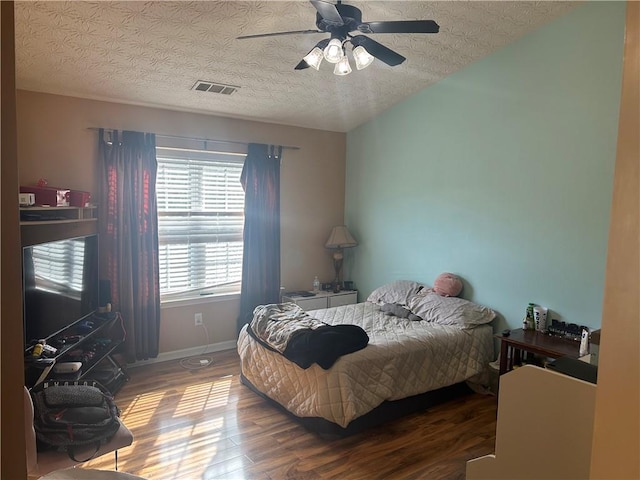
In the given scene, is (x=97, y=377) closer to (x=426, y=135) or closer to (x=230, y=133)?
(x=230, y=133)

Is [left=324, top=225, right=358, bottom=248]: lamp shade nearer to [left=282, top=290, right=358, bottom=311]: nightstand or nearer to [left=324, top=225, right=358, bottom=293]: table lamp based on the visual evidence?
[left=324, top=225, right=358, bottom=293]: table lamp

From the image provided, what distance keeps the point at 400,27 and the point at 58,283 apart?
2782 mm

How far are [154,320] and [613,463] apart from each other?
4.00 meters

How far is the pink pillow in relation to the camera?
150 inches

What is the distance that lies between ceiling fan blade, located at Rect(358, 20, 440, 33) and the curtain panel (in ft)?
8.13

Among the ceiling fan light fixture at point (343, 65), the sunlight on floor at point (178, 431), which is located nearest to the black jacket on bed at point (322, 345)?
the sunlight on floor at point (178, 431)

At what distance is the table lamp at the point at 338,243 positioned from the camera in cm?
495

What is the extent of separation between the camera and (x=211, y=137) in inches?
167

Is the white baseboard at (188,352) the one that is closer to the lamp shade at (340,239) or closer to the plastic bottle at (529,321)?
the lamp shade at (340,239)

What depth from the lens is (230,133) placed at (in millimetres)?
4355

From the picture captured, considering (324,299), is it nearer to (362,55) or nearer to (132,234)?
(132,234)

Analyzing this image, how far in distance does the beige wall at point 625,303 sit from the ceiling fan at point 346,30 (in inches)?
71.6

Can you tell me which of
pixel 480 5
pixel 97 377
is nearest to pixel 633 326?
pixel 480 5

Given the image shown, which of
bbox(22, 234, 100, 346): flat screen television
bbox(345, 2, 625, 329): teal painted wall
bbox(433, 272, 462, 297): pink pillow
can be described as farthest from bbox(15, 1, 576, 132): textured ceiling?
bbox(433, 272, 462, 297): pink pillow
